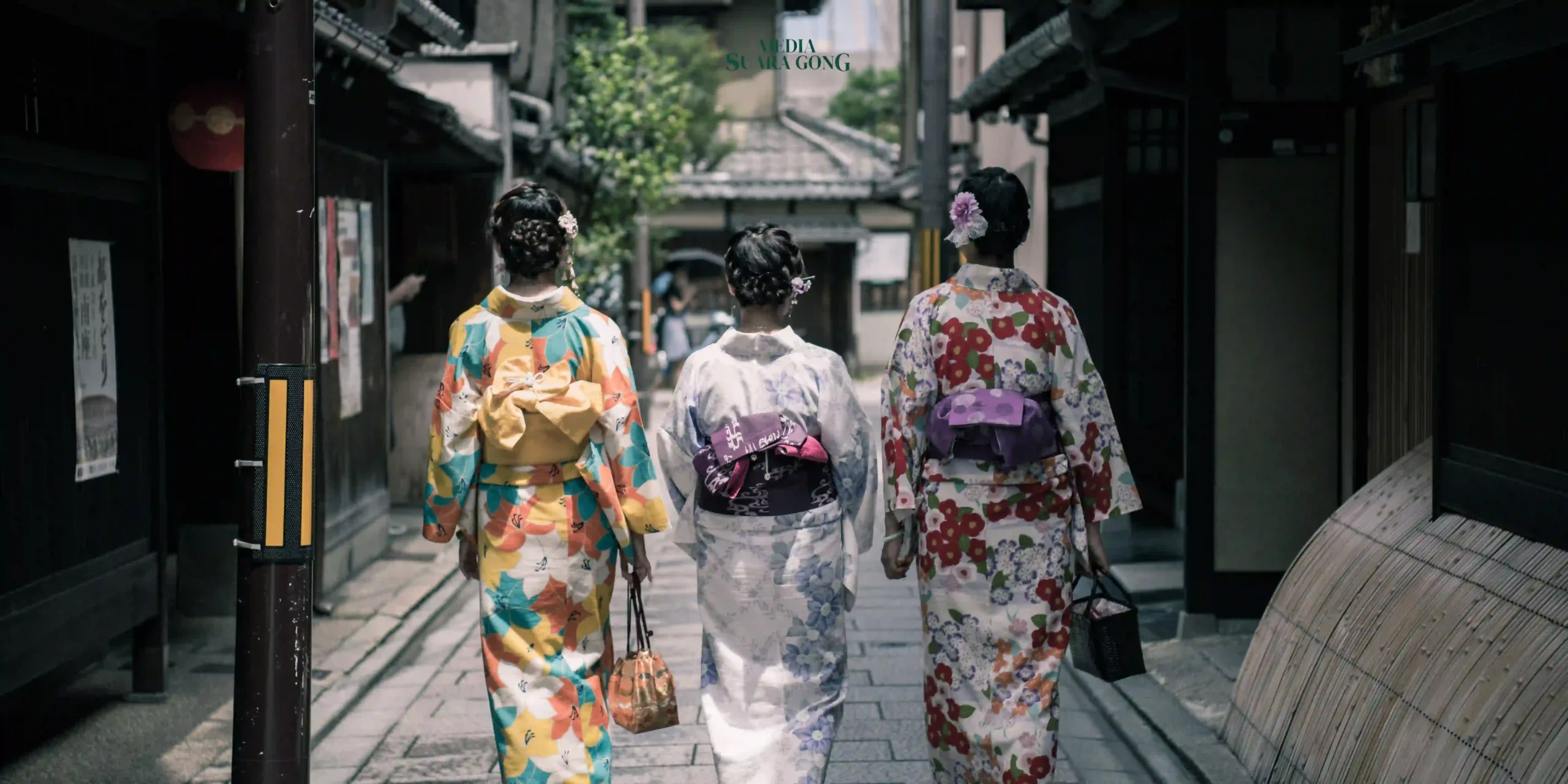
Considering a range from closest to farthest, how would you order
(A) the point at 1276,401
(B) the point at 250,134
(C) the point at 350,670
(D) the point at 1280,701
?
(B) the point at 250,134
(D) the point at 1280,701
(C) the point at 350,670
(A) the point at 1276,401

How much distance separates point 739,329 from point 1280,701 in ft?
8.97

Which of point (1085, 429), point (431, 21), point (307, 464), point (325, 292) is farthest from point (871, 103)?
point (307, 464)

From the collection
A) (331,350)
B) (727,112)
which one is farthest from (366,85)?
(727,112)

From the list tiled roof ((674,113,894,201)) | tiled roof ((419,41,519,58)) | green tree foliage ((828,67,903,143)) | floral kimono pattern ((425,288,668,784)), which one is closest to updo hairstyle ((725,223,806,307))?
floral kimono pattern ((425,288,668,784))

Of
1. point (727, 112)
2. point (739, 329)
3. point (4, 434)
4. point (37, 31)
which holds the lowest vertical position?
point (4, 434)

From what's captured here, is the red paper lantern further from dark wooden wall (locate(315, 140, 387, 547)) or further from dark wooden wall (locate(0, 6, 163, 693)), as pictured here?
dark wooden wall (locate(315, 140, 387, 547))

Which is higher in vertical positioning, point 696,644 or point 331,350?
point 331,350

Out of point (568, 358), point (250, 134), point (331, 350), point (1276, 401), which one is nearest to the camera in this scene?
point (250, 134)

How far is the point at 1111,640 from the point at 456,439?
2.48m

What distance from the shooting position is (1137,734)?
7.21 metres

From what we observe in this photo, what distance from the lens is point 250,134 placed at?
4848mm

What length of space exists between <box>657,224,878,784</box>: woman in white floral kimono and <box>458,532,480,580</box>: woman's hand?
32.9 inches

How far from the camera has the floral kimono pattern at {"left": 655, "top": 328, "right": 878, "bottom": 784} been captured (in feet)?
18.2

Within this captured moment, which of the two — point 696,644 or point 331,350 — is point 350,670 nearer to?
point 696,644
